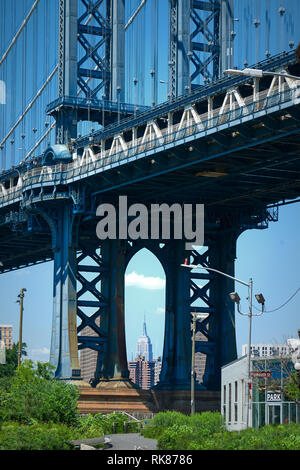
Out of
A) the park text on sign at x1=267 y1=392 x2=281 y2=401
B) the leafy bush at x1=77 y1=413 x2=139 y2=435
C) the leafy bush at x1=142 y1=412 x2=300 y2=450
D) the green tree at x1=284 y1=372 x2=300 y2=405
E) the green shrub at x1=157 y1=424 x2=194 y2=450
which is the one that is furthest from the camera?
the leafy bush at x1=77 y1=413 x2=139 y2=435

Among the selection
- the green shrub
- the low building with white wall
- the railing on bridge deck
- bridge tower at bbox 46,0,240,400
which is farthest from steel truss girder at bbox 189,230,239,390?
the green shrub

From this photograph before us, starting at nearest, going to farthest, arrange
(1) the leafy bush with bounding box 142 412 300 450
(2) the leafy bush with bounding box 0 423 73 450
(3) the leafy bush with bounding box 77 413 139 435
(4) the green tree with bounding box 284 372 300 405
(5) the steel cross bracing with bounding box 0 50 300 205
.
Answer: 1. (1) the leafy bush with bounding box 142 412 300 450
2. (2) the leafy bush with bounding box 0 423 73 450
3. (4) the green tree with bounding box 284 372 300 405
4. (5) the steel cross bracing with bounding box 0 50 300 205
5. (3) the leafy bush with bounding box 77 413 139 435

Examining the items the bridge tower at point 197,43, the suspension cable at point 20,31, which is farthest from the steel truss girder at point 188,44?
the suspension cable at point 20,31

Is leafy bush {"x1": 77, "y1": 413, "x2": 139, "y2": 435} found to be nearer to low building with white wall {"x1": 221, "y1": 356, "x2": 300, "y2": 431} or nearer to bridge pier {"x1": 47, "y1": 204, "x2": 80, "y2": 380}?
low building with white wall {"x1": 221, "y1": 356, "x2": 300, "y2": 431}

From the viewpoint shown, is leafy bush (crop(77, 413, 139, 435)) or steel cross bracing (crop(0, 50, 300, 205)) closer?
steel cross bracing (crop(0, 50, 300, 205))

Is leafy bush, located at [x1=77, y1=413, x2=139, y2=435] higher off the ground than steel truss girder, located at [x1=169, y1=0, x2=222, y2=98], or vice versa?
steel truss girder, located at [x1=169, y1=0, x2=222, y2=98]

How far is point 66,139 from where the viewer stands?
8481cm

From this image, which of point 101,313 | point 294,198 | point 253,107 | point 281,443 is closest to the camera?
point 281,443

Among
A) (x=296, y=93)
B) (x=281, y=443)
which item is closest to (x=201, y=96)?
(x=296, y=93)

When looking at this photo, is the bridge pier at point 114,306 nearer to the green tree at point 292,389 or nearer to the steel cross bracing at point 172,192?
the steel cross bracing at point 172,192

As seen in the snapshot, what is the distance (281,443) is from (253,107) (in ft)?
90.0

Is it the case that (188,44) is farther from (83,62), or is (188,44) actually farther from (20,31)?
(20,31)
